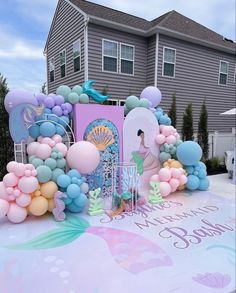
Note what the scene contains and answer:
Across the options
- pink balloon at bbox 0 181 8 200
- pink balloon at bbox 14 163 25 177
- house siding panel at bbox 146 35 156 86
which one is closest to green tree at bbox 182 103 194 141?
house siding panel at bbox 146 35 156 86

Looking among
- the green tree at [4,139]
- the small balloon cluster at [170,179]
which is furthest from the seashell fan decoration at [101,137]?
the green tree at [4,139]

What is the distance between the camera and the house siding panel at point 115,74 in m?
8.41

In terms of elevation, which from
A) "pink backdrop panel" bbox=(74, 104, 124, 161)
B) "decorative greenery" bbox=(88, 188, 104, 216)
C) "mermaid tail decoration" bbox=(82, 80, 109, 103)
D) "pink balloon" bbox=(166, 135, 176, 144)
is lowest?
"decorative greenery" bbox=(88, 188, 104, 216)

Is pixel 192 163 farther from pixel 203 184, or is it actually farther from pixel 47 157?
pixel 47 157

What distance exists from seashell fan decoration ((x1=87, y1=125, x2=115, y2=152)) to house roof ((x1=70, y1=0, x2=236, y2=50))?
16.8ft

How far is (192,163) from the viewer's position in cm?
520

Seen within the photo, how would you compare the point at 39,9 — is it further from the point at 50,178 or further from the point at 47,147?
the point at 50,178

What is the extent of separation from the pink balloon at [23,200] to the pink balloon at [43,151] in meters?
0.63

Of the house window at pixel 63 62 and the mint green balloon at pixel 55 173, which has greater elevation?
the house window at pixel 63 62

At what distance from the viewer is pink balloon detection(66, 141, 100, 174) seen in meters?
4.01

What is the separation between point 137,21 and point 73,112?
7.02 m

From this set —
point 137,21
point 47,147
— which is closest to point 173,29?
point 137,21

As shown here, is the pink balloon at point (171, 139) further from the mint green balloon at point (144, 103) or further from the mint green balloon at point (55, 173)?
the mint green balloon at point (55, 173)

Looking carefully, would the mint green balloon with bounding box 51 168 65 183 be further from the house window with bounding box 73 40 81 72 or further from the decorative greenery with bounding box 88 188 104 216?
the house window with bounding box 73 40 81 72
